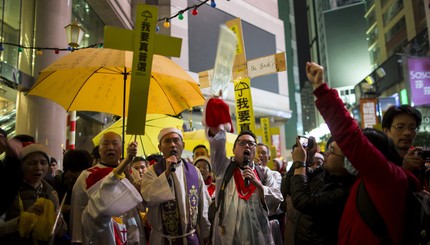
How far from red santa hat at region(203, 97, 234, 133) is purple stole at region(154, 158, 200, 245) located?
87 centimetres

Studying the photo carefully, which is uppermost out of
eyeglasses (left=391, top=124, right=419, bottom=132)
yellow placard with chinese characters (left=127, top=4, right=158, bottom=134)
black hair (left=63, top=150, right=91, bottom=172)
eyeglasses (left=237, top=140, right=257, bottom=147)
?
yellow placard with chinese characters (left=127, top=4, right=158, bottom=134)

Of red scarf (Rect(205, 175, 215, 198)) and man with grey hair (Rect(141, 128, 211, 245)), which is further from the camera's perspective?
red scarf (Rect(205, 175, 215, 198))

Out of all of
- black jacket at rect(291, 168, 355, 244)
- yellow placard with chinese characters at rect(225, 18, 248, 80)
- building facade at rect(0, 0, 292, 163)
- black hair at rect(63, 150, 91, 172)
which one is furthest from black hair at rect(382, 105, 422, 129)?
building facade at rect(0, 0, 292, 163)

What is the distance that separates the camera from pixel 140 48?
385 cm

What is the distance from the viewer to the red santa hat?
3838 mm

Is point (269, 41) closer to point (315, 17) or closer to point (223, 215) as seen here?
point (223, 215)

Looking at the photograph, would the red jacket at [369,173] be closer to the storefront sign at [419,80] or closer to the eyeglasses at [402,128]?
the eyeglasses at [402,128]

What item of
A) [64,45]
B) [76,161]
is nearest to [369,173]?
[76,161]

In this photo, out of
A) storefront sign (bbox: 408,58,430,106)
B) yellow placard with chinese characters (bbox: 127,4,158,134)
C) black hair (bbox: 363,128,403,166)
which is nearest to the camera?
black hair (bbox: 363,128,403,166)

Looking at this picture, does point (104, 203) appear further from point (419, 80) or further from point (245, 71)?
point (419, 80)

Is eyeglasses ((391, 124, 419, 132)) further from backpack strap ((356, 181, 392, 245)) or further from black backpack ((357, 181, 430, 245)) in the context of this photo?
backpack strap ((356, 181, 392, 245))

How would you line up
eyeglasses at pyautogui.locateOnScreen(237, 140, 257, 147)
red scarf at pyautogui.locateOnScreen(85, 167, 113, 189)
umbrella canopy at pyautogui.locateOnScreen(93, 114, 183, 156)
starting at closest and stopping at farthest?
red scarf at pyautogui.locateOnScreen(85, 167, 113, 189) → eyeglasses at pyautogui.locateOnScreen(237, 140, 257, 147) → umbrella canopy at pyautogui.locateOnScreen(93, 114, 183, 156)

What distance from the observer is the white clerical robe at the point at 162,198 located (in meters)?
4.12

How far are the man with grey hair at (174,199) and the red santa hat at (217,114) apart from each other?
72 centimetres
